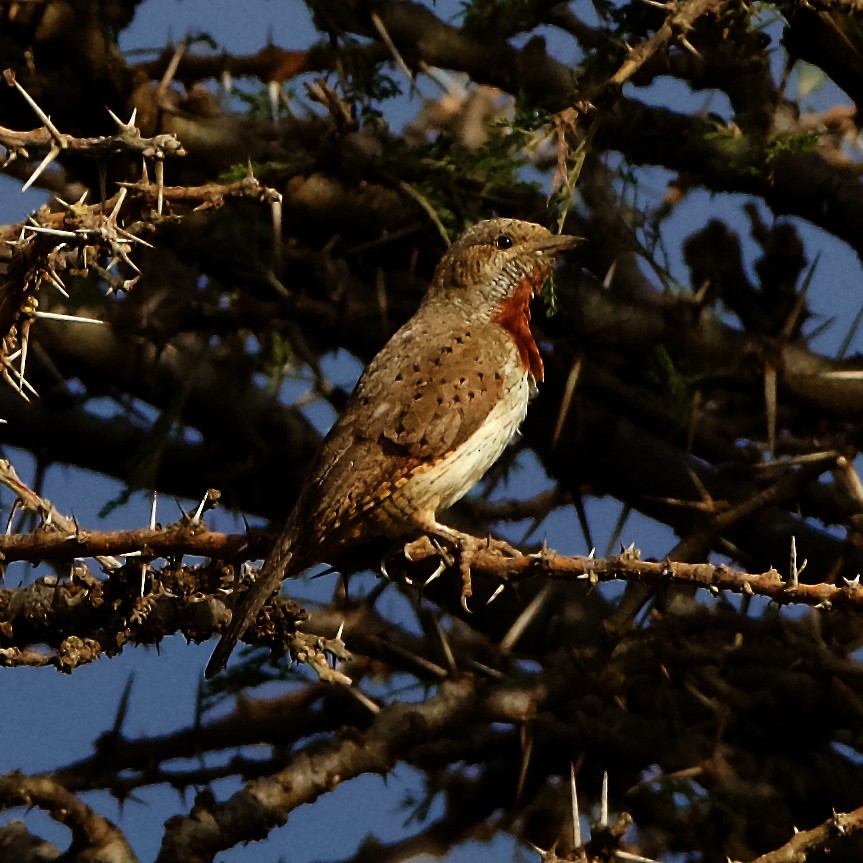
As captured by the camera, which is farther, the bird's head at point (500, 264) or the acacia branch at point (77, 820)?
the bird's head at point (500, 264)

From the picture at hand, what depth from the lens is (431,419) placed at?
4.15 meters

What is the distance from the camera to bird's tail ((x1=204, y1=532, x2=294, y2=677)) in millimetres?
3361

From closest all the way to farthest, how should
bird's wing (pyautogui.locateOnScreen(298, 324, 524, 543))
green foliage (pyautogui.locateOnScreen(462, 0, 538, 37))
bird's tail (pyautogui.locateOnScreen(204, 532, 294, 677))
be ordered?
bird's tail (pyautogui.locateOnScreen(204, 532, 294, 677)), bird's wing (pyautogui.locateOnScreen(298, 324, 524, 543)), green foliage (pyautogui.locateOnScreen(462, 0, 538, 37))

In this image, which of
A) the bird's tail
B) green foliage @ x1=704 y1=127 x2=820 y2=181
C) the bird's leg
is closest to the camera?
the bird's tail

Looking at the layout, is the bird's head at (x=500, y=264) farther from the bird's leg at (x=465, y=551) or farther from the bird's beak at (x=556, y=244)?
the bird's leg at (x=465, y=551)

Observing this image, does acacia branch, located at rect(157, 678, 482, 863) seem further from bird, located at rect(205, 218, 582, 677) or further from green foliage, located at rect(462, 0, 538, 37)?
green foliage, located at rect(462, 0, 538, 37)

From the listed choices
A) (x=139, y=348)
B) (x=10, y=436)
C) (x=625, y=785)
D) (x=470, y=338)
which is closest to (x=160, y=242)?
(x=139, y=348)

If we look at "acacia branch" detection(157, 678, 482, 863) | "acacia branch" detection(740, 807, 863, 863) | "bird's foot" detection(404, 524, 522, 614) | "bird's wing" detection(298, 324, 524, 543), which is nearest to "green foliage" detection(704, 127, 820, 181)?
"bird's wing" detection(298, 324, 524, 543)

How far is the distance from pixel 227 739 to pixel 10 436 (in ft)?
4.64

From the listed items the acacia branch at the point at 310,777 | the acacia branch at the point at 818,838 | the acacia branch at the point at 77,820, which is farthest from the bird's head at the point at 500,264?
the acacia branch at the point at 818,838

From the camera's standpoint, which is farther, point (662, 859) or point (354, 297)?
point (354, 297)

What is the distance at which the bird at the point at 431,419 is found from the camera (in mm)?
3885

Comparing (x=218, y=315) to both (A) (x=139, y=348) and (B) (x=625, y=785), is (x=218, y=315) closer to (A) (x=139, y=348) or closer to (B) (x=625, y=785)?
(A) (x=139, y=348)

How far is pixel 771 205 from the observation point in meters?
5.53
